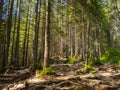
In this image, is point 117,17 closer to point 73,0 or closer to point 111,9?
point 111,9

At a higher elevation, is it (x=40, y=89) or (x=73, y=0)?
(x=73, y=0)

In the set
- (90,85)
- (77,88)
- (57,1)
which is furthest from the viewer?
(57,1)

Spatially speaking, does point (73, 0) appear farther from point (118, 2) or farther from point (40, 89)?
point (118, 2)

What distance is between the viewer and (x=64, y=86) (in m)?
8.75

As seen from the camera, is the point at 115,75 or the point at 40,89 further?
the point at 115,75

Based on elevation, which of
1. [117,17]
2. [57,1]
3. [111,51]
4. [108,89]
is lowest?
[108,89]

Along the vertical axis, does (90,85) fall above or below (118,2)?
below

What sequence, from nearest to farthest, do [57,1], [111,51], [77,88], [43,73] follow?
[77,88]
[43,73]
[57,1]
[111,51]

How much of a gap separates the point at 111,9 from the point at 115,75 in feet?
92.8

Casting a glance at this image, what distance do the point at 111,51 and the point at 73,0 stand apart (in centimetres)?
855

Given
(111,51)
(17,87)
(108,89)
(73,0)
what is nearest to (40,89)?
(17,87)

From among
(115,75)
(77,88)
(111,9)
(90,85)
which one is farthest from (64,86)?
(111,9)

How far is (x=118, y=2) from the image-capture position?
3903 centimetres

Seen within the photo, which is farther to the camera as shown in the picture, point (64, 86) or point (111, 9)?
point (111, 9)
